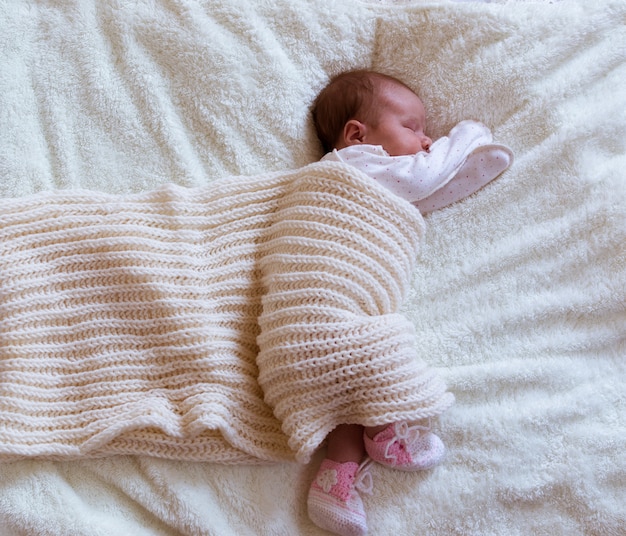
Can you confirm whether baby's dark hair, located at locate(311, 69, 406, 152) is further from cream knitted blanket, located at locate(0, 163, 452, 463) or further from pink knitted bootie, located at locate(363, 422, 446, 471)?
pink knitted bootie, located at locate(363, 422, 446, 471)

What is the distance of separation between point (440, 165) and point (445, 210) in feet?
0.32

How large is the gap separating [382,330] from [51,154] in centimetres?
74

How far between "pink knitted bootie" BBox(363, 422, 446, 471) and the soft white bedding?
0.11ft

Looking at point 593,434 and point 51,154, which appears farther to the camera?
point 51,154

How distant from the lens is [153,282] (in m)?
1.05

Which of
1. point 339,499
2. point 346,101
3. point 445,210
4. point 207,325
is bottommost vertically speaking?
point 339,499

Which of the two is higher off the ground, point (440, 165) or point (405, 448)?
point (440, 165)

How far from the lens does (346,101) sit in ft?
3.92

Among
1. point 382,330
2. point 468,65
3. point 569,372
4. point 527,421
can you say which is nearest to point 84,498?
point 382,330

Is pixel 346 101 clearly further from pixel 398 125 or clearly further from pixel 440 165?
pixel 440 165

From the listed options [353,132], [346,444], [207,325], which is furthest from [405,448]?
[353,132]

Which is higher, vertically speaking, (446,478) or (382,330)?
(382,330)

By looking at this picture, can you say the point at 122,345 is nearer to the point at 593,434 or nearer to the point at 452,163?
the point at 452,163

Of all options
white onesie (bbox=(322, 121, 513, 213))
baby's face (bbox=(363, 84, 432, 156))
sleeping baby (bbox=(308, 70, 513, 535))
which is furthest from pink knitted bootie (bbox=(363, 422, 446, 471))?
baby's face (bbox=(363, 84, 432, 156))
